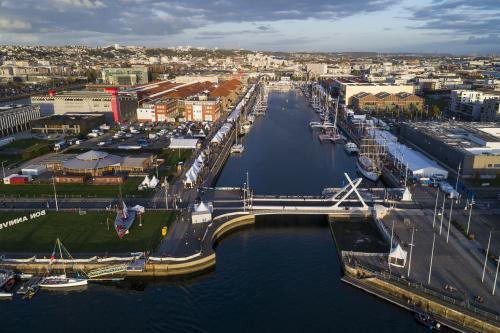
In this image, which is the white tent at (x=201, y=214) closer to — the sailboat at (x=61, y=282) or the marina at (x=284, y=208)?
the marina at (x=284, y=208)

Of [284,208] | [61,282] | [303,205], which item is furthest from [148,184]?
[61,282]

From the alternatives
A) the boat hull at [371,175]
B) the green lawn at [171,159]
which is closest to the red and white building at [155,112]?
the green lawn at [171,159]

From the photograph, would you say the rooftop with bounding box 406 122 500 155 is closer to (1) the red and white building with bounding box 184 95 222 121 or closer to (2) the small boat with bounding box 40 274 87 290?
(1) the red and white building with bounding box 184 95 222 121

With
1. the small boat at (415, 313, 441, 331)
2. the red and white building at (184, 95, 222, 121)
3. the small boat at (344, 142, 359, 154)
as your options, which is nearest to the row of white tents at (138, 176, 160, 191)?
the small boat at (415, 313, 441, 331)

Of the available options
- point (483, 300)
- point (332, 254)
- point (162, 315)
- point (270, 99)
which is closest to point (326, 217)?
point (332, 254)

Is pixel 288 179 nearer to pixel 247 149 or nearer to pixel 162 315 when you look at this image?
pixel 247 149

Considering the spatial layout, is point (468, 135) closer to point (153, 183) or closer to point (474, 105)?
point (474, 105)

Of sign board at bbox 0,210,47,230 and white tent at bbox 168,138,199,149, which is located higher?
white tent at bbox 168,138,199,149
